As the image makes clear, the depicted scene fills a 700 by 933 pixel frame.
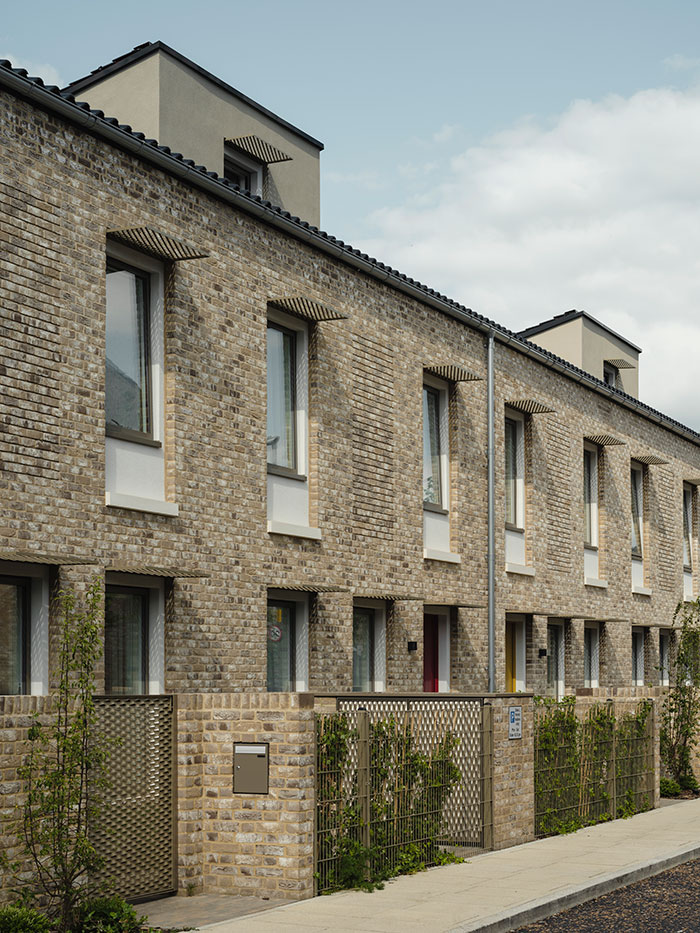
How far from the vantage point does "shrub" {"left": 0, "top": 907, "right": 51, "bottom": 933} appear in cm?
862

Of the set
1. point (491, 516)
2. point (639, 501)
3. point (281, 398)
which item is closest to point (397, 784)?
point (281, 398)

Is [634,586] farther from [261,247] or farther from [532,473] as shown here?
[261,247]

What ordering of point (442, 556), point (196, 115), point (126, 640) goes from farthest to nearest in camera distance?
point (196, 115)
point (442, 556)
point (126, 640)

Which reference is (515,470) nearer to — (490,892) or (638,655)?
(638,655)

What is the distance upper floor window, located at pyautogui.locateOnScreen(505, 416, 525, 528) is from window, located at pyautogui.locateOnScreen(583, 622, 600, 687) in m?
4.12

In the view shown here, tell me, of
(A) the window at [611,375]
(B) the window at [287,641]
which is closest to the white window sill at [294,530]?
(B) the window at [287,641]

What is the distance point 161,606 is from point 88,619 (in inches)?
137

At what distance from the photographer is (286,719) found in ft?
35.7

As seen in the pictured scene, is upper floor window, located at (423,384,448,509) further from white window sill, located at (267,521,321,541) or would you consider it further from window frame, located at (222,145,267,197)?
window frame, located at (222,145,267,197)

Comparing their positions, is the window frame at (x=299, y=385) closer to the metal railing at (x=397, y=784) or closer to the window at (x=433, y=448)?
the metal railing at (x=397, y=784)

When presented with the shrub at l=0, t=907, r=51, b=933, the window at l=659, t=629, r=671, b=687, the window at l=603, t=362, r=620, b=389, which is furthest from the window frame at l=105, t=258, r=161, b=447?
the window at l=603, t=362, r=620, b=389

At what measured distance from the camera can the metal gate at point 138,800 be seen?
33.4ft

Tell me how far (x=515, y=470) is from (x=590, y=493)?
3.81 metres

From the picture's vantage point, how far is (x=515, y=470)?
72.2ft
